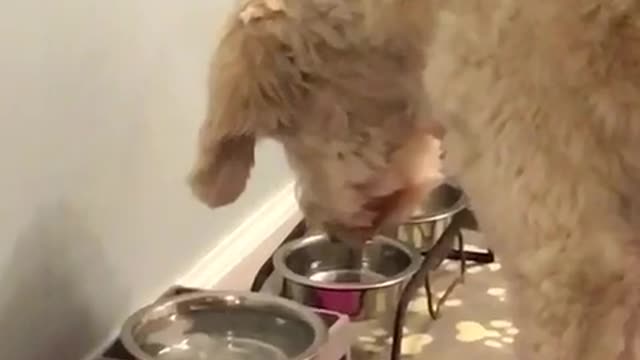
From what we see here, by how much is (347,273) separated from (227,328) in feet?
1.48

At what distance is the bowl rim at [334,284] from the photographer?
6.99 ft

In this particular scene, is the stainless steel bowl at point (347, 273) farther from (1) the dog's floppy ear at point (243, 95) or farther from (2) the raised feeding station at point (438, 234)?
(1) the dog's floppy ear at point (243, 95)

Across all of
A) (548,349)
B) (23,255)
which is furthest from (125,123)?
(548,349)

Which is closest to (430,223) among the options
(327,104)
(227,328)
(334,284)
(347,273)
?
(347,273)

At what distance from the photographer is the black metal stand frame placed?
207 cm

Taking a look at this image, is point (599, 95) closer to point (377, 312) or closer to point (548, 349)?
point (548, 349)

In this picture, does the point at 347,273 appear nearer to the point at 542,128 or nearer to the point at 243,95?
the point at 243,95

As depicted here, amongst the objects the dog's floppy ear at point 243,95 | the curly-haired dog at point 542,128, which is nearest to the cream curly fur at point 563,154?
the curly-haired dog at point 542,128

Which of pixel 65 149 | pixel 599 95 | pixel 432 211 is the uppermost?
pixel 599 95

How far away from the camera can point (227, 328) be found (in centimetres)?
192

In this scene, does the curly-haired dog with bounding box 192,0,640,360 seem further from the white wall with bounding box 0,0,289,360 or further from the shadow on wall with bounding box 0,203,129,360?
the shadow on wall with bounding box 0,203,129,360

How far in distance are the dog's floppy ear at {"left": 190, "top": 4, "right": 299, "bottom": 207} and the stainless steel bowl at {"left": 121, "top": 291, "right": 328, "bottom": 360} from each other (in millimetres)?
428

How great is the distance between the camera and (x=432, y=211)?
96.6 inches

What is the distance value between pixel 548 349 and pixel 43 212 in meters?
0.74
